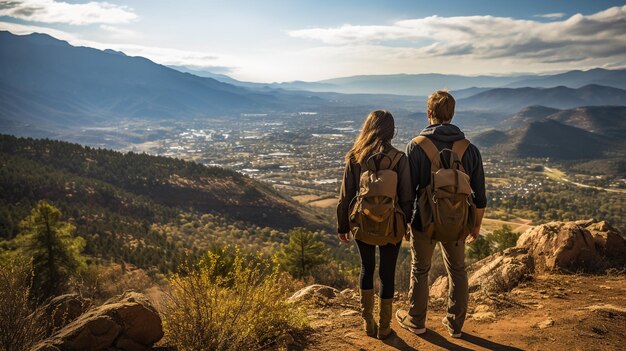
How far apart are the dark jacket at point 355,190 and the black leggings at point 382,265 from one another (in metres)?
0.34

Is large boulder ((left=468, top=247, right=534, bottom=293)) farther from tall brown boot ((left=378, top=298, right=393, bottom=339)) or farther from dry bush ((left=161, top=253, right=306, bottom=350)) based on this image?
dry bush ((left=161, top=253, right=306, bottom=350))

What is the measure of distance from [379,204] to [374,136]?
2.54 feet

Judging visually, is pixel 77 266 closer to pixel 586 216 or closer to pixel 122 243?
pixel 122 243

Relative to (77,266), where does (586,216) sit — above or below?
below

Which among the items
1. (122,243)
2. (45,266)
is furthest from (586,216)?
(45,266)

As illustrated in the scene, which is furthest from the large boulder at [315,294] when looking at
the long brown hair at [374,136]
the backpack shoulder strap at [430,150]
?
the backpack shoulder strap at [430,150]

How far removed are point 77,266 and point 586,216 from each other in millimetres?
86074

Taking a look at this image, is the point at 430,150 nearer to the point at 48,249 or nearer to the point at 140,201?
the point at 48,249

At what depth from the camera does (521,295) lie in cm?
615

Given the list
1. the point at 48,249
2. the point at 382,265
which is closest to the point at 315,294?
the point at 382,265

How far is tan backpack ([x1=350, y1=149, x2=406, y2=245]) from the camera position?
4.04m

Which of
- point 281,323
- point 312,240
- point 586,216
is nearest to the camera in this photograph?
point 281,323

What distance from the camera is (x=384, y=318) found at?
4625 millimetres

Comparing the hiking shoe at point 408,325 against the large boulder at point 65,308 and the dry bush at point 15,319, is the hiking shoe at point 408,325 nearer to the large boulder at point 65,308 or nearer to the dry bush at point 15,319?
the dry bush at point 15,319
